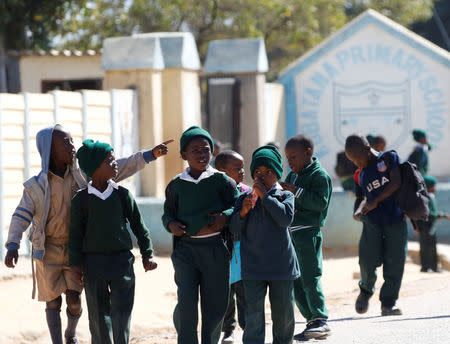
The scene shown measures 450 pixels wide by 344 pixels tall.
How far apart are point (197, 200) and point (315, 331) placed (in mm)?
1584

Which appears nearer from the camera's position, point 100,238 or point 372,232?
point 100,238

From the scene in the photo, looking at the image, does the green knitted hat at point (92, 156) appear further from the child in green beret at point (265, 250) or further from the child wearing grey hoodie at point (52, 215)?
the child in green beret at point (265, 250)

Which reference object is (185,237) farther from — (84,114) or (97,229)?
(84,114)

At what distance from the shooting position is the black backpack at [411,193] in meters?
7.54

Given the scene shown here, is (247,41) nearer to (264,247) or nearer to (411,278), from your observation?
(411,278)

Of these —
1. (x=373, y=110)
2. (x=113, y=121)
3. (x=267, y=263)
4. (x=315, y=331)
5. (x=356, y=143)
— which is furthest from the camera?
(x=373, y=110)

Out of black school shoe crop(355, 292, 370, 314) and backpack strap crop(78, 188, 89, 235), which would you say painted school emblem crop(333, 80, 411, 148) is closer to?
black school shoe crop(355, 292, 370, 314)

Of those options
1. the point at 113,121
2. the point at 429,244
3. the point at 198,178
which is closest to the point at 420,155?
the point at 429,244

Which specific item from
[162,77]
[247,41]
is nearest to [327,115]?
[247,41]

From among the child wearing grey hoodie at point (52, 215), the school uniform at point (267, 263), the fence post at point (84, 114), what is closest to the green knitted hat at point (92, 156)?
the child wearing grey hoodie at point (52, 215)

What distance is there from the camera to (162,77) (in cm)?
1412

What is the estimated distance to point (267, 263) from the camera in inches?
221

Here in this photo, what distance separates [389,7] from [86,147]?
25205mm

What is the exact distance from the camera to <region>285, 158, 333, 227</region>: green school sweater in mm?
6458
